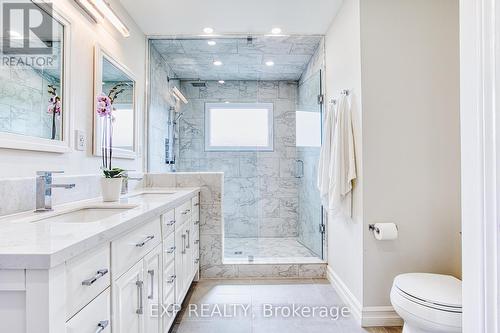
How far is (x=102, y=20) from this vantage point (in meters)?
2.00

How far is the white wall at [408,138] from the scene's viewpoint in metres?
1.96

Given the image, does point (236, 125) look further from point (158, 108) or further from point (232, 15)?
point (232, 15)

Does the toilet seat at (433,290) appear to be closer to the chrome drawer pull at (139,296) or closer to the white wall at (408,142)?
the white wall at (408,142)

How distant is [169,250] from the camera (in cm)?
167

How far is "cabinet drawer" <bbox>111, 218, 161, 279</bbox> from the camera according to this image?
3.25ft

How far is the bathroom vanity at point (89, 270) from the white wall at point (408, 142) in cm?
134

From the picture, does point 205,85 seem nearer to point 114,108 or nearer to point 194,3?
point 194,3

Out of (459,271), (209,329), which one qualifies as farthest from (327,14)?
(209,329)

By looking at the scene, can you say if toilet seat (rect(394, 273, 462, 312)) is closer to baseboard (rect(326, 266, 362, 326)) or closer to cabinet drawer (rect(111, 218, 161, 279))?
baseboard (rect(326, 266, 362, 326))

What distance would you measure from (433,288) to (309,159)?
2.12 m

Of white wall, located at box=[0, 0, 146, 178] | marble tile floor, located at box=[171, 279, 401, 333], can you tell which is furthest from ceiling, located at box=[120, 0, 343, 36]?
marble tile floor, located at box=[171, 279, 401, 333]

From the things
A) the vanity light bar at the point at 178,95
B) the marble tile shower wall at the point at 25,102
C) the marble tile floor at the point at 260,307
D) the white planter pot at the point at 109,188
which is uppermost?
the vanity light bar at the point at 178,95

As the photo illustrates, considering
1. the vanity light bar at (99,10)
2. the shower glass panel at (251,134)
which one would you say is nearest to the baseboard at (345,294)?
the shower glass panel at (251,134)

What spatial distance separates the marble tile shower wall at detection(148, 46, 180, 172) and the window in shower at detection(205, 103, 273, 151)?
1.92 feet
